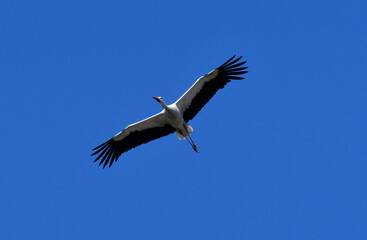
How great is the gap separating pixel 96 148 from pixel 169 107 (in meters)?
2.10

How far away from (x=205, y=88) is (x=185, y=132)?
3.66 feet

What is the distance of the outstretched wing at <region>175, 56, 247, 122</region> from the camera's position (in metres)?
14.8

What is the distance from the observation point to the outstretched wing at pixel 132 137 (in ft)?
50.5

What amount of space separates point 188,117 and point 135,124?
121cm

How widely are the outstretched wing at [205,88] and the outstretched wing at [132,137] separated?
0.62 metres

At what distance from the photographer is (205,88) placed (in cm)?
1490

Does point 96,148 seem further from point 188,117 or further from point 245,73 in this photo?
point 245,73

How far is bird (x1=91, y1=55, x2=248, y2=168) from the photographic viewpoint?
14781mm

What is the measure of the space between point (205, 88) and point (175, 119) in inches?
37.1

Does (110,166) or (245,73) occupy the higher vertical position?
(245,73)

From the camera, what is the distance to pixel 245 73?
14844mm

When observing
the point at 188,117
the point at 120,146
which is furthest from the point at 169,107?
the point at 120,146

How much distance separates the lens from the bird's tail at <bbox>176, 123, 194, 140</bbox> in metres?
15.1

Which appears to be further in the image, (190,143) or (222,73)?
(190,143)
